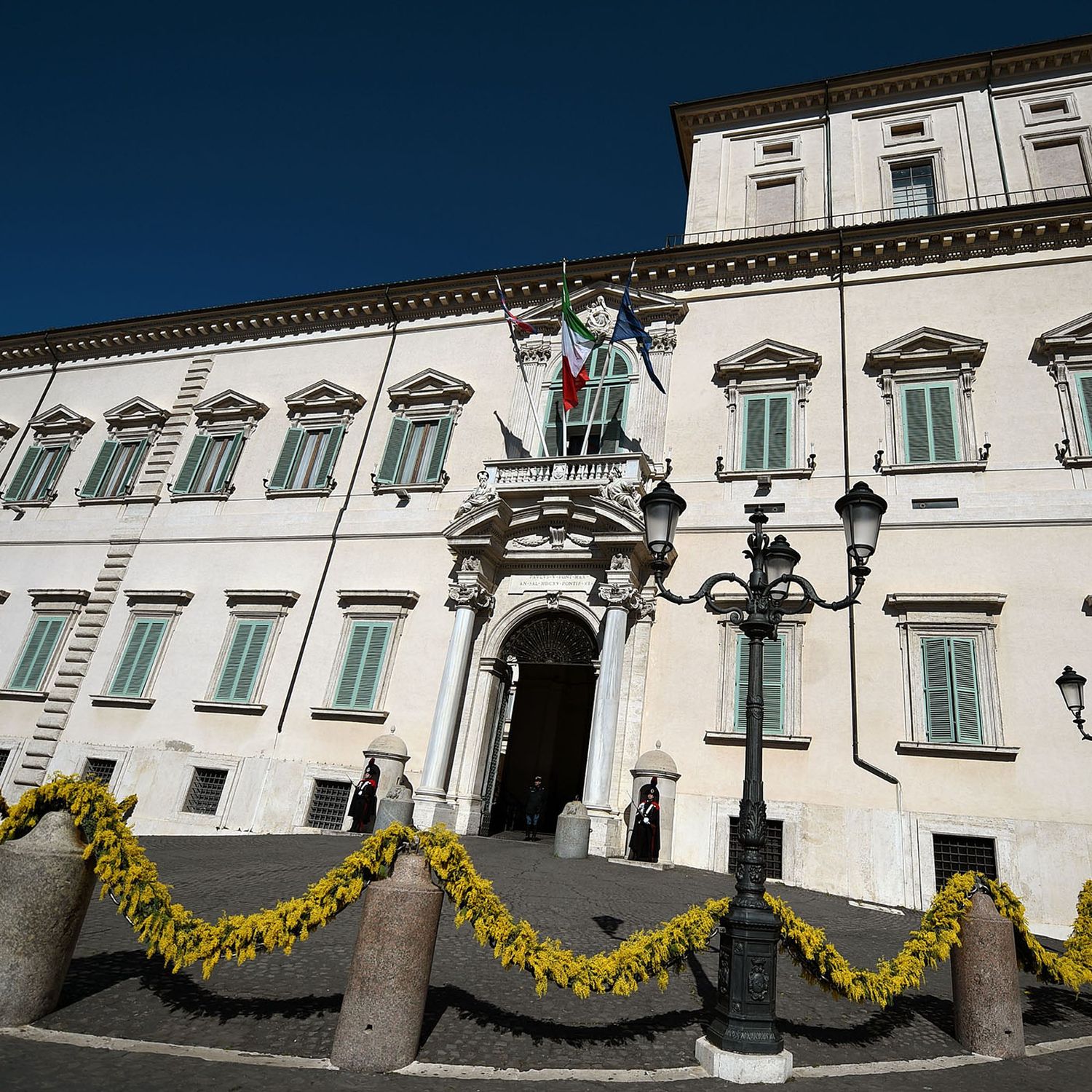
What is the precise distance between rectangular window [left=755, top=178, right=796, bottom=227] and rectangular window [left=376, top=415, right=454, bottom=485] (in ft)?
31.8

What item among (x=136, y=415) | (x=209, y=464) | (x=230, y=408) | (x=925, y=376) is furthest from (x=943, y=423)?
(x=136, y=415)

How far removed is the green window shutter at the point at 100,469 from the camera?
19.6 metres

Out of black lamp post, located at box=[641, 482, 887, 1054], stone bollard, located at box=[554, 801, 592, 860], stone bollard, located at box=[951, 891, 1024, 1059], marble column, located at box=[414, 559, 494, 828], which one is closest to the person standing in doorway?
marble column, located at box=[414, 559, 494, 828]

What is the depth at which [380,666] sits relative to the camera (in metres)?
15.0

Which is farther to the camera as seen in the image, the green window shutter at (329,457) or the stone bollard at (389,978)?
the green window shutter at (329,457)

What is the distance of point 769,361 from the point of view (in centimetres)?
1534

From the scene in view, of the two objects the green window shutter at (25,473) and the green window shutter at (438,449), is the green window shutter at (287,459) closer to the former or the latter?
the green window shutter at (438,449)

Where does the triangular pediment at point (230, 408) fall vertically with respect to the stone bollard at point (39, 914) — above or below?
above

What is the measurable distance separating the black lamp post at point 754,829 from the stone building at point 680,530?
696 cm

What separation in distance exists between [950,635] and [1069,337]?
6.32 meters

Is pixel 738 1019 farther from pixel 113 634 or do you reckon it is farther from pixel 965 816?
pixel 113 634

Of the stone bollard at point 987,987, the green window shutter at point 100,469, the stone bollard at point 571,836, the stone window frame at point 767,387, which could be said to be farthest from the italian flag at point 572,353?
the green window shutter at point 100,469

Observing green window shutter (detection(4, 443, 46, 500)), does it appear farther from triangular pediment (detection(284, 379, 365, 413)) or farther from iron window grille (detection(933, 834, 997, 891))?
iron window grille (detection(933, 834, 997, 891))

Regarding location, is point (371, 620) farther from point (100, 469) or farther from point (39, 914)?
point (39, 914)
